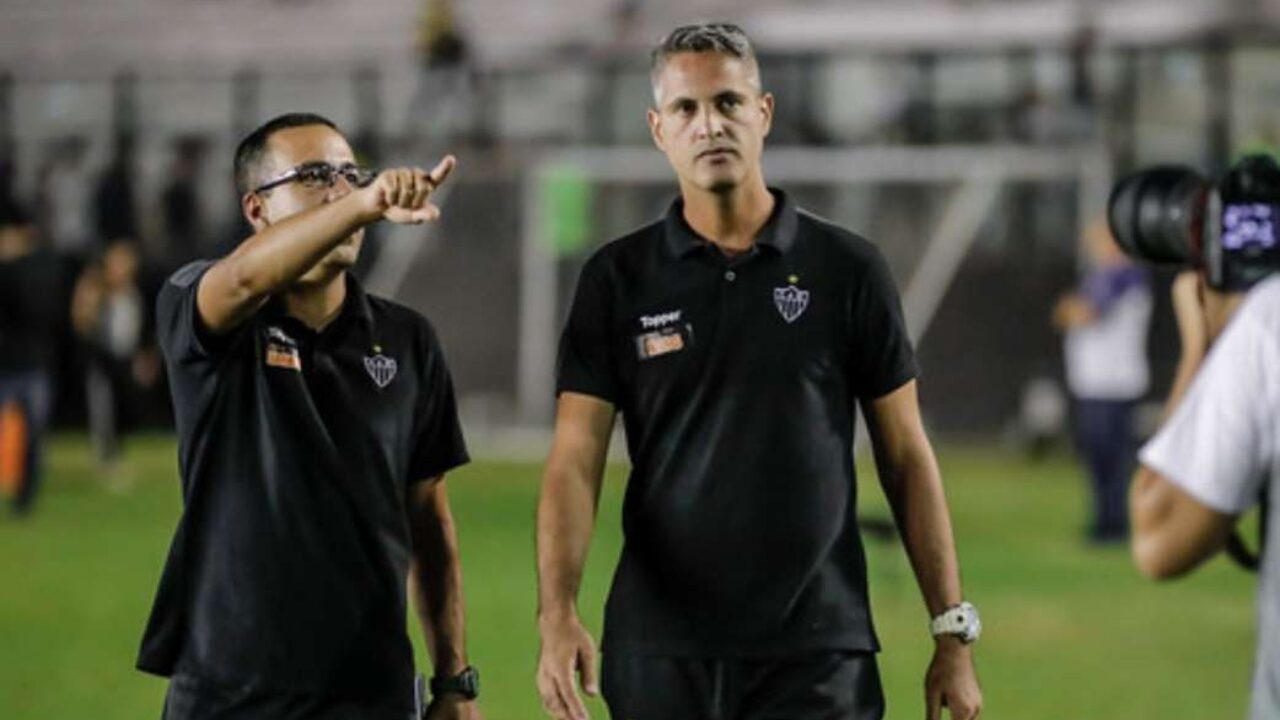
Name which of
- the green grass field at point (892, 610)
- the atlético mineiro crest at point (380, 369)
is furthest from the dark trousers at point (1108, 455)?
the atlético mineiro crest at point (380, 369)

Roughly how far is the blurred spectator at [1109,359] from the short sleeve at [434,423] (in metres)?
12.2

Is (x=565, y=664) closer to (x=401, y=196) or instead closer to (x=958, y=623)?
(x=958, y=623)

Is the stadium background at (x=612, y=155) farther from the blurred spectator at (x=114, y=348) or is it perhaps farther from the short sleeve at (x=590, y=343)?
the short sleeve at (x=590, y=343)

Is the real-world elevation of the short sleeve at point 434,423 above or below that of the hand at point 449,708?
above

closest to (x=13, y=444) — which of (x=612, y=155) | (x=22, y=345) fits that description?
(x=22, y=345)

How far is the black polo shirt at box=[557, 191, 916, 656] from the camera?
5988mm

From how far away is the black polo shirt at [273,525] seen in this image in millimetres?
5879

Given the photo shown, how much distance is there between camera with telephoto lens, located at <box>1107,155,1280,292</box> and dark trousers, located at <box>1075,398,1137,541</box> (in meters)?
12.8

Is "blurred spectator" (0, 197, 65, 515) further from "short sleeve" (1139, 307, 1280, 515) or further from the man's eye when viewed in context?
"short sleeve" (1139, 307, 1280, 515)

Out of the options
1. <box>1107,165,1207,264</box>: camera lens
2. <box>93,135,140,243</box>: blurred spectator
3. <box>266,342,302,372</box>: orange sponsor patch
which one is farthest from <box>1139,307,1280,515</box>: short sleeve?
<box>93,135,140,243</box>: blurred spectator

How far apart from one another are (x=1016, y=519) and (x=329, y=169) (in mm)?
14967

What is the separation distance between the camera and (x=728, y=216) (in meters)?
6.12

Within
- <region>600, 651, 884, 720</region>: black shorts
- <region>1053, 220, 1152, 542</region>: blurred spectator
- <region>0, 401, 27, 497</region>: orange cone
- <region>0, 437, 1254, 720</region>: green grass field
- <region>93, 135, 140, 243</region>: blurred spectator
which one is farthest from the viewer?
<region>93, 135, 140, 243</region>: blurred spectator

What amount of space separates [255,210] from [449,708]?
1063 millimetres
